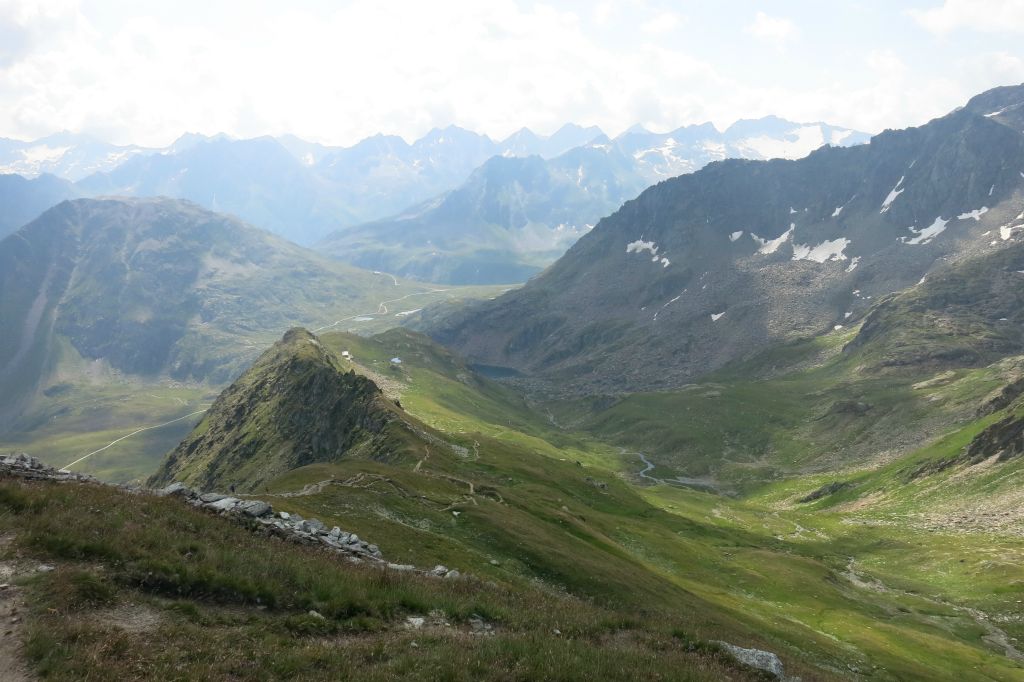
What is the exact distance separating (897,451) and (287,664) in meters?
187

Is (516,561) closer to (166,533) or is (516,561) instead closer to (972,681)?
(166,533)

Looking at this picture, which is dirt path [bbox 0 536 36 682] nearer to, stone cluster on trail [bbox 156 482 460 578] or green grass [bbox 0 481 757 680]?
green grass [bbox 0 481 757 680]

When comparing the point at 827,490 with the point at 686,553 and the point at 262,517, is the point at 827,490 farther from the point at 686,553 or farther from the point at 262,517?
the point at 262,517

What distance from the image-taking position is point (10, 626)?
1608 cm

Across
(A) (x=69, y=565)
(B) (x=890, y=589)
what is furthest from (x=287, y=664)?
(B) (x=890, y=589)

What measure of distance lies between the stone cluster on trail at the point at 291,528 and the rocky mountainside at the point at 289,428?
191ft

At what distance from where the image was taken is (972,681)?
175 feet

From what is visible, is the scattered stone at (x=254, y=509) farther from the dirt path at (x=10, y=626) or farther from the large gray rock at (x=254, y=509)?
the dirt path at (x=10, y=626)

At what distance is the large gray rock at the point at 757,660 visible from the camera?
23359mm

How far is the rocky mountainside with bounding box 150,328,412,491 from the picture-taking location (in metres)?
102

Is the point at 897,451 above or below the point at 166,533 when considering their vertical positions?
below

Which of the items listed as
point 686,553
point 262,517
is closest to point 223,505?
point 262,517

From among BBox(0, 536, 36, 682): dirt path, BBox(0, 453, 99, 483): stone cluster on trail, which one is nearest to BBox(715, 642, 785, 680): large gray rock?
BBox(0, 536, 36, 682): dirt path

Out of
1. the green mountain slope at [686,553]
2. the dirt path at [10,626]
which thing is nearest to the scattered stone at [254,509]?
the green mountain slope at [686,553]
